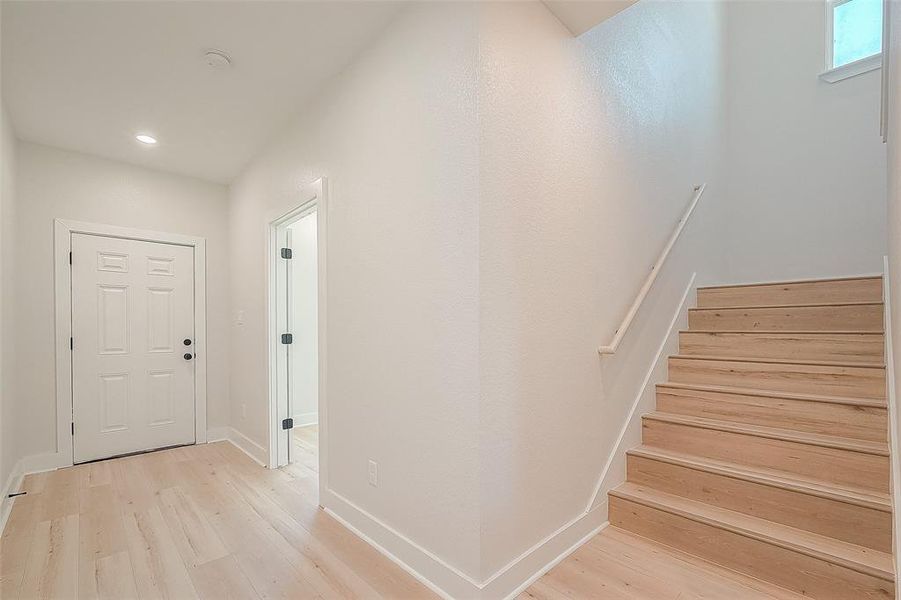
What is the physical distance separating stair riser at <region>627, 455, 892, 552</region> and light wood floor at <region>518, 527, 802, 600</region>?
0.31m

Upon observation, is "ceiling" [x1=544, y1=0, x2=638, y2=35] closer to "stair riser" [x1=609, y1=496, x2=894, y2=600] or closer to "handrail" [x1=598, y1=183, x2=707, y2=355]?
"handrail" [x1=598, y1=183, x2=707, y2=355]

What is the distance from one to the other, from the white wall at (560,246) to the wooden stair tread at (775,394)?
27 cm

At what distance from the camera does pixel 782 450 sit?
206 cm

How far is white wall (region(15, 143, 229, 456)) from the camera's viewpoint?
320 cm

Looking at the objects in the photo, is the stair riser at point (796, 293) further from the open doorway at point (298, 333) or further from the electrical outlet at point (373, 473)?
the open doorway at point (298, 333)

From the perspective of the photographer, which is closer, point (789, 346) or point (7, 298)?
point (789, 346)

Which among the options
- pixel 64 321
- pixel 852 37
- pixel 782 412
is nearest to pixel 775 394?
pixel 782 412

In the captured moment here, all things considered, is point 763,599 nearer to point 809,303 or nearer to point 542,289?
point 542,289

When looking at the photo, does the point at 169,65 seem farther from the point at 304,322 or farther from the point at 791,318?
the point at 791,318

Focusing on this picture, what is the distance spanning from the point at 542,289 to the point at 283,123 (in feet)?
7.79

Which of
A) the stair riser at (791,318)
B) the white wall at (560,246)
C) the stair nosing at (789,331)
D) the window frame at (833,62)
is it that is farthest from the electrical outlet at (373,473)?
the window frame at (833,62)

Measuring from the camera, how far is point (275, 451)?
3.27m

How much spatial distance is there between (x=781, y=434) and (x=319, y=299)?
103 inches

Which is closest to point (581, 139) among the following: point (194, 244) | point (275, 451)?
point (275, 451)
